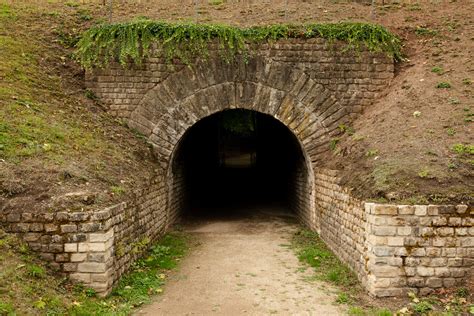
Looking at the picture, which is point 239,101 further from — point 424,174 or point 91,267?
point 91,267

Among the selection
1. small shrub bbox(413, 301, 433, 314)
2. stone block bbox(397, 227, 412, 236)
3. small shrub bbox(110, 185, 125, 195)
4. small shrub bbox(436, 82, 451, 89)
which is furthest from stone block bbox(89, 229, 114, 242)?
small shrub bbox(436, 82, 451, 89)

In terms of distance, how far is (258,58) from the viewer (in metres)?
11.3

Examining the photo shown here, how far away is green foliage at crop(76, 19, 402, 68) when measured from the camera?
1122 cm

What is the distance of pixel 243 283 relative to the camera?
7.87 metres

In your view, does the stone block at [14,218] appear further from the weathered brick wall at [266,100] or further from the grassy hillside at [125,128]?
the weathered brick wall at [266,100]

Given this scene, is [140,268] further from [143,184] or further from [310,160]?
[310,160]

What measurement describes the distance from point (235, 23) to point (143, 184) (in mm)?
5936

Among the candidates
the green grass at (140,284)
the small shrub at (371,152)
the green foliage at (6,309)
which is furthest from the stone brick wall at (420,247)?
the green foliage at (6,309)

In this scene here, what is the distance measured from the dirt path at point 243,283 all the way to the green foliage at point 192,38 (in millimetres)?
4664

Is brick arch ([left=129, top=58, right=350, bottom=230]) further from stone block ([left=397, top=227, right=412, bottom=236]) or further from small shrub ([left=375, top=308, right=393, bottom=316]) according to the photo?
small shrub ([left=375, top=308, right=393, bottom=316])

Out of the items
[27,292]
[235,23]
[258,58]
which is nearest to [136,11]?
[235,23]

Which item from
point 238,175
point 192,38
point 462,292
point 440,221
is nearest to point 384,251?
point 440,221

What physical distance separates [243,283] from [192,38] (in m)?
6.35

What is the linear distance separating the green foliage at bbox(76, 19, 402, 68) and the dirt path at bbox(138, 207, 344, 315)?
466cm
